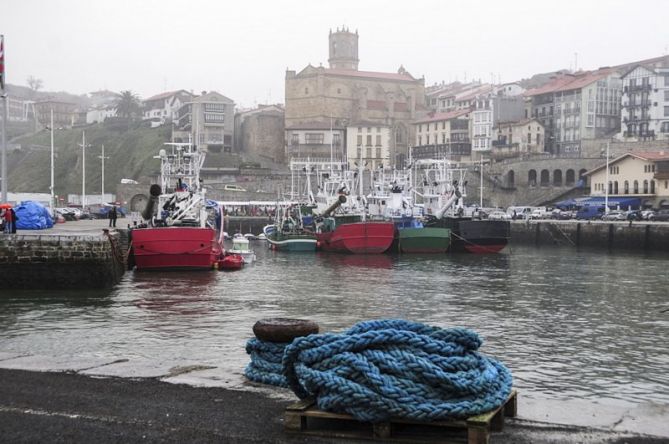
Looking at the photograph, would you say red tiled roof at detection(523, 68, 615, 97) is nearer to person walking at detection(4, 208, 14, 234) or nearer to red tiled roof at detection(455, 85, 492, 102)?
red tiled roof at detection(455, 85, 492, 102)

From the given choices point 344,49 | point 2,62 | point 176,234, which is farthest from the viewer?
point 344,49

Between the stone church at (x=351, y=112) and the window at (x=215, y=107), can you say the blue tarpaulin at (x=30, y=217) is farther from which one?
the window at (x=215, y=107)

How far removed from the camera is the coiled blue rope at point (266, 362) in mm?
8578

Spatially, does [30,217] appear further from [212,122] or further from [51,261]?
[212,122]

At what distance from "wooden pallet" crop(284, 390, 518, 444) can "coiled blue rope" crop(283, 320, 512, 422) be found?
81 mm

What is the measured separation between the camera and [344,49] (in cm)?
13950

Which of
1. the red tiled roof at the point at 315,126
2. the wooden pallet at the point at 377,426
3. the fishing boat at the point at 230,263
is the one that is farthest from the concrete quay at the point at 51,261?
the red tiled roof at the point at 315,126

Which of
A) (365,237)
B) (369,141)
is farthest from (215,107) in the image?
(365,237)

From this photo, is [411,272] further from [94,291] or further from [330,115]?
[330,115]

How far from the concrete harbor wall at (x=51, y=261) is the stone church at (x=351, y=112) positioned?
252 feet

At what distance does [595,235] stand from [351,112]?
225ft

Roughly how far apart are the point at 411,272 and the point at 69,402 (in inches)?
979

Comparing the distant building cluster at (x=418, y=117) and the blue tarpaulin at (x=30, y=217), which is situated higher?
the distant building cluster at (x=418, y=117)

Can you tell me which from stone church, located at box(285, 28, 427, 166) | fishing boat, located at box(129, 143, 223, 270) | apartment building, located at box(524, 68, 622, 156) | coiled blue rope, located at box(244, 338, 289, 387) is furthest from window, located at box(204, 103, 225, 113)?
coiled blue rope, located at box(244, 338, 289, 387)
